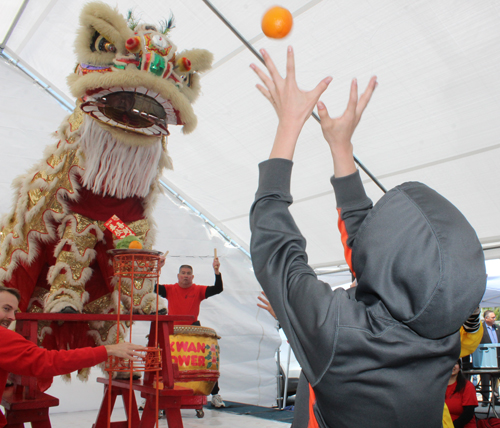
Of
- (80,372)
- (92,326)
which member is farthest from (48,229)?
(80,372)

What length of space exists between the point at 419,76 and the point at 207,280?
235 cm

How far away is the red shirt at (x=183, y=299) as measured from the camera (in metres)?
3.13

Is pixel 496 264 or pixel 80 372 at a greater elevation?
pixel 496 264

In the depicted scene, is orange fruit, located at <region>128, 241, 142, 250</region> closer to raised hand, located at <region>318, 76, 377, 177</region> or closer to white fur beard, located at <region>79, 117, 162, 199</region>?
white fur beard, located at <region>79, 117, 162, 199</region>

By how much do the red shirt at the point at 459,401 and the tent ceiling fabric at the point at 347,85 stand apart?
1035 millimetres

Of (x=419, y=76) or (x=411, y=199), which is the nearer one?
(x=411, y=199)

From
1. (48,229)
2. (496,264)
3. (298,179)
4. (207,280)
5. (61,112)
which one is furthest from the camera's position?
(496,264)

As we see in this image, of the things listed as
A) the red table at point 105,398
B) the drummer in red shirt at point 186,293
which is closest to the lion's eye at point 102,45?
the red table at point 105,398

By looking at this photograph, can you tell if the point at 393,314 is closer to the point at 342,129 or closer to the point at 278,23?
the point at 342,129

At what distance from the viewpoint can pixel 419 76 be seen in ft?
7.26

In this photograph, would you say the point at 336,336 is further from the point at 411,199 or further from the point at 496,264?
the point at 496,264

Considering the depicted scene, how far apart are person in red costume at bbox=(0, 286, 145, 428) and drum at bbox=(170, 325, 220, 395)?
35.8 inches

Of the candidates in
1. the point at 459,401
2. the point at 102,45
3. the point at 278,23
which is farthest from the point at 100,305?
the point at 459,401

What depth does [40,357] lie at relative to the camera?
121 cm
